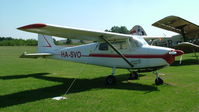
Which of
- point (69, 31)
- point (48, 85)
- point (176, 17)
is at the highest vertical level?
point (176, 17)

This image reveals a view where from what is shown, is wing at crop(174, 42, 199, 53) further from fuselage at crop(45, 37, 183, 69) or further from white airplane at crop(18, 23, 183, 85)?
fuselage at crop(45, 37, 183, 69)

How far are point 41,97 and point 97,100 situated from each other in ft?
5.66

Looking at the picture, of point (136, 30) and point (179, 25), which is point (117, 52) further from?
point (179, 25)

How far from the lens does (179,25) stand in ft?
57.3

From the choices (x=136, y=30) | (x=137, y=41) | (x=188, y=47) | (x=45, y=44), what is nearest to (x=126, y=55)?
(x=137, y=41)

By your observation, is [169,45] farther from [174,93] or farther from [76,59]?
[174,93]

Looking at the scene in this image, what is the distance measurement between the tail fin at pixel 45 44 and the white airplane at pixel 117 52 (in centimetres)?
188

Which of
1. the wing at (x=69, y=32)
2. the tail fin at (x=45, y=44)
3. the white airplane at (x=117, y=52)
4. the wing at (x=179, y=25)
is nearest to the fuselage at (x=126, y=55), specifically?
the white airplane at (x=117, y=52)

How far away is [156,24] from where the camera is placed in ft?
58.5

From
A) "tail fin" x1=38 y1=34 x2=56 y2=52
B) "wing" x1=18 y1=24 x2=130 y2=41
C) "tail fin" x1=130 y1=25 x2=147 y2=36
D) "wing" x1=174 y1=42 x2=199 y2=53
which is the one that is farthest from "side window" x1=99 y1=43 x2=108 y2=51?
"wing" x1=174 y1=42 x2=199 y2=53

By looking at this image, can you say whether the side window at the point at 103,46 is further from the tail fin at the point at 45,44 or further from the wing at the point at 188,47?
the wing at the point at 188,47

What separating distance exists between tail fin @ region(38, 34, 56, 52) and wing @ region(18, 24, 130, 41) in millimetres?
3508

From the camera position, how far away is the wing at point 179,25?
53.8 feet

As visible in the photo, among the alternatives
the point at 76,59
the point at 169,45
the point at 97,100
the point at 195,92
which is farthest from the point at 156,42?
the point at 97,100
